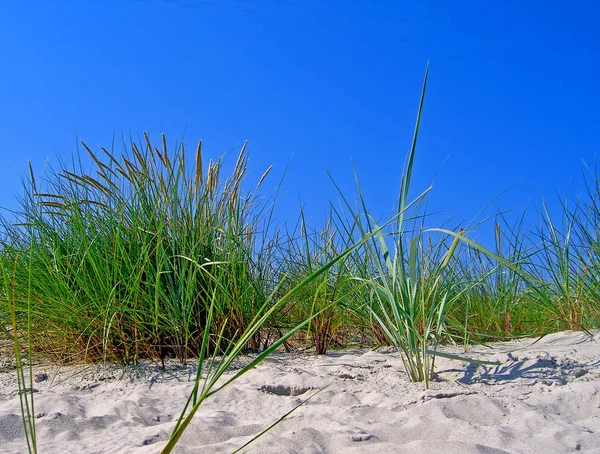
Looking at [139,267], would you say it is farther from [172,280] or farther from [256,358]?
[256,358]

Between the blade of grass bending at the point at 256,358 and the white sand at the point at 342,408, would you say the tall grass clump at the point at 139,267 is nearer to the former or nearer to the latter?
the white sand at the point at 342,408

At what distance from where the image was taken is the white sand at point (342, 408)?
1409 millimetres

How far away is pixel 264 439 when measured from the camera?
55.7 inches

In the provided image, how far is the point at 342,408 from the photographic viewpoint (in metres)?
1.69

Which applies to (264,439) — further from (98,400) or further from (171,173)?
(171,173)

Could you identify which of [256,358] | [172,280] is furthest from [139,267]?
[256,358]

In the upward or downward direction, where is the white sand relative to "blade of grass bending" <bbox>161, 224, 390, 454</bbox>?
downward

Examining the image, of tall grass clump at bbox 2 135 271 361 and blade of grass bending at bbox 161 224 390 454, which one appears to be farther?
tall grass clump at bbox 2 135 271 361

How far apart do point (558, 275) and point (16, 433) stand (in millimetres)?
2774

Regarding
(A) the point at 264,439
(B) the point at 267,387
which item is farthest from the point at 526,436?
(B) the point at 267,387

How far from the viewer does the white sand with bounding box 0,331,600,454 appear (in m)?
1.41

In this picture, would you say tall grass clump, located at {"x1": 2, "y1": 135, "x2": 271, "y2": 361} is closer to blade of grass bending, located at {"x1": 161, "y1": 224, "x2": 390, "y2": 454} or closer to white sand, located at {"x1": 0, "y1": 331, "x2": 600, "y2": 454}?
white sand, located at {"x1": 0, "y1": 331, "x2": 600, "y2": 454}

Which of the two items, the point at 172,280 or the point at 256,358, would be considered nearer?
the point at 256,358

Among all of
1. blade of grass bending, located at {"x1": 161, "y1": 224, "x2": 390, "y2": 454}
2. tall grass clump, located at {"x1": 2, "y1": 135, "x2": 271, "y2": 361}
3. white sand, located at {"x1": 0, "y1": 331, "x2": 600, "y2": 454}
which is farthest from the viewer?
tall grass clump, located at {"x1": 2, "y1": 135, "x2": 271, "y2": 361}
